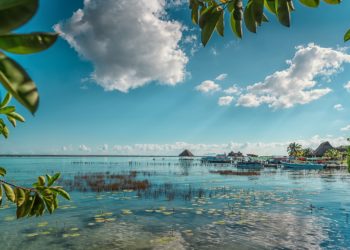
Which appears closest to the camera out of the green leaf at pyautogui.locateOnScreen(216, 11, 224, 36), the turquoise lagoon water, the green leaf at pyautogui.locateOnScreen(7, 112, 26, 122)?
the green leaf at pyautogui.locateOnScreen(216, 11, 224, 36)

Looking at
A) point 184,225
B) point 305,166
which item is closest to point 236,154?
point 305,166

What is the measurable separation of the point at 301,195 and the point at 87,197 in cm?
2065

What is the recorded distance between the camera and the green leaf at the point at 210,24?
1202 millimetres

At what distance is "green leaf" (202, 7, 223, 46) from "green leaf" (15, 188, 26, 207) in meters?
1.57

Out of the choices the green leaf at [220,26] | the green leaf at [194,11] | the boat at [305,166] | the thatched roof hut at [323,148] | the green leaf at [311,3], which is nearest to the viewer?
the green leaf at [311,3]

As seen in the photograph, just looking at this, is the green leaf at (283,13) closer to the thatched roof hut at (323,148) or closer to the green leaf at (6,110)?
the green leaf at (6,110)

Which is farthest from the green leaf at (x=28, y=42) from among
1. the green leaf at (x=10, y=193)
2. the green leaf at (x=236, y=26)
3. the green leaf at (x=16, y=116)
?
the green leaf at (x=16, y=116)

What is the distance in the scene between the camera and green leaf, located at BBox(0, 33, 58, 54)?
1.94 feet

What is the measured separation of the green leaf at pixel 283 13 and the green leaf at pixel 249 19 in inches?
4.5

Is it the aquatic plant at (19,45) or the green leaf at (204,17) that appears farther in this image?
the green leaf at (204,17)

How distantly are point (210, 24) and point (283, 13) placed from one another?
0.30 m

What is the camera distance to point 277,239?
13.5m

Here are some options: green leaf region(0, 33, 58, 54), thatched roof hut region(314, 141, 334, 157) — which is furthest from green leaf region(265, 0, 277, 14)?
thatched roof hut region(314, 141, 334, 157)

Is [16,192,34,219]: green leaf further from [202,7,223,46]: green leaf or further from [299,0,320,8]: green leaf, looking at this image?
[299,0,320,8]: green leaf
